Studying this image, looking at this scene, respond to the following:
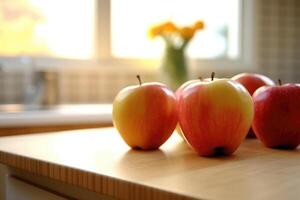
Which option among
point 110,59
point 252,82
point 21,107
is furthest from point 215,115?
point 110,59

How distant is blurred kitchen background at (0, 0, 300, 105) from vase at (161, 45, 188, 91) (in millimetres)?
176

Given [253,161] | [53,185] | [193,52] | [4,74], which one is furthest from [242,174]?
[193,52]

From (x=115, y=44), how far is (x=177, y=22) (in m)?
0.42

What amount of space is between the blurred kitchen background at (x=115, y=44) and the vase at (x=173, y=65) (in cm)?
18

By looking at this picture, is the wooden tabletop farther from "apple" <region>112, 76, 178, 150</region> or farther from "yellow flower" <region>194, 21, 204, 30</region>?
"yellow flower" <region>194, 21, 204, 30</region>

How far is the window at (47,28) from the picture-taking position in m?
2.25

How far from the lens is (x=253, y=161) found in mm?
702

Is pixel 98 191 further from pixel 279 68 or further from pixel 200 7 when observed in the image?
pixel 279 68

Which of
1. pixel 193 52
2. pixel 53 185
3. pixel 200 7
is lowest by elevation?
pixel 53 185

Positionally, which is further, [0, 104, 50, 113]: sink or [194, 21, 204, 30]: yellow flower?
[194, 21, 204, 30]: yellow flower

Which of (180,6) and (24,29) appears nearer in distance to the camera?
(24,29)

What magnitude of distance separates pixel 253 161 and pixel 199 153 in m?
0.09

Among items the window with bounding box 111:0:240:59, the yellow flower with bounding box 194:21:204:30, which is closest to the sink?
the window with bounding box 111:0:240:59

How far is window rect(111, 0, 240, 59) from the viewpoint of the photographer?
2514 mm
